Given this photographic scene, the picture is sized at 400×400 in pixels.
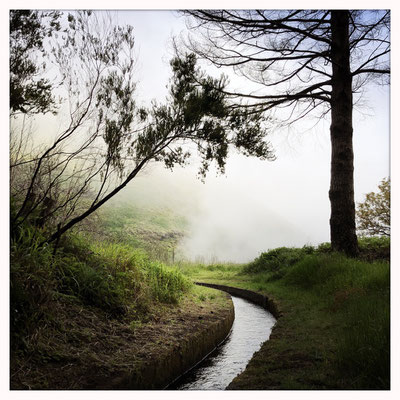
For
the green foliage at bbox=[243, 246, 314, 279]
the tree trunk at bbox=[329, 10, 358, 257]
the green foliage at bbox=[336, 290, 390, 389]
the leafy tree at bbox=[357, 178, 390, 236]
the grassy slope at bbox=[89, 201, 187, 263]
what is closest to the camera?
the green foliage at bbox=[336, 290, 390, 389]

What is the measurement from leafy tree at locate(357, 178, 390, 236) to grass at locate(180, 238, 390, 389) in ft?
19.1

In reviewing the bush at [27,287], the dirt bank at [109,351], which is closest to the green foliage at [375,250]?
the dirt bank at [109,351]

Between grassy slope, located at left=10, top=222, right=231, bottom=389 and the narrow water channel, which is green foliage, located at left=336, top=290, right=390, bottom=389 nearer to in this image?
the narrow water channel

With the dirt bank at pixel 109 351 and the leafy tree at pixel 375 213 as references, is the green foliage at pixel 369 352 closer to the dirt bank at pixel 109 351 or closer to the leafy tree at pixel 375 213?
the dirt bank at pixel 109 351

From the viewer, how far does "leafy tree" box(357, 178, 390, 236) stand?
13.2m

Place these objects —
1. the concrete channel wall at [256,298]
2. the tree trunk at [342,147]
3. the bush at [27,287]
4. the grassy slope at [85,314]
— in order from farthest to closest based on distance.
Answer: the tree trunk at [342,147] → the concrete channel wall at [256,298] → the bush at [27,287] → the grassy slope at [85,314]

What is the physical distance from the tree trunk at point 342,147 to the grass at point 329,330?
1.96ft

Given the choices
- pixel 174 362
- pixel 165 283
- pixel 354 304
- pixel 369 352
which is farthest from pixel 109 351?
pixel 354 304

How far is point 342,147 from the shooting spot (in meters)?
7.47

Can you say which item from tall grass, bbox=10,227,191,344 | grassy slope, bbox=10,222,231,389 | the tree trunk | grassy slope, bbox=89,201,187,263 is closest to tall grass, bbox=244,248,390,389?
the tree trunk

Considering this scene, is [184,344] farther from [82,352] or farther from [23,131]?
[23,131]

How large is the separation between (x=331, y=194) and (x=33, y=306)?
626 cm

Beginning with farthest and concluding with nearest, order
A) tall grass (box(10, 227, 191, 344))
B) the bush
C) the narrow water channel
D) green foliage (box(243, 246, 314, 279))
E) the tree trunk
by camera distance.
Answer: green foliage (box(243, 246, 314, 279)), the tree trunk, the narrow water channel, tall grass (box(10, 227, 191, 344)), the bush

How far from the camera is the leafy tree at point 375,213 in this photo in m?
13.2
